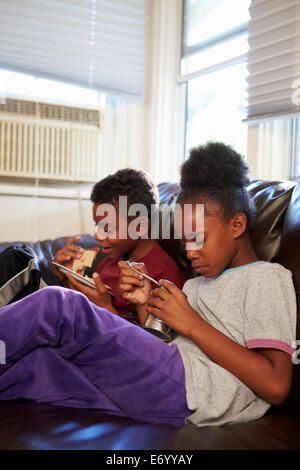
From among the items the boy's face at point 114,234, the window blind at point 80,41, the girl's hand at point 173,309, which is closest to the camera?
the girl's hand at point 173,309

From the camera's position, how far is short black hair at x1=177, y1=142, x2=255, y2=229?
1.29 meters

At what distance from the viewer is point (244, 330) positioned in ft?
3.70

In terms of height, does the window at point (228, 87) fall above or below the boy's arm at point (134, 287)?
above

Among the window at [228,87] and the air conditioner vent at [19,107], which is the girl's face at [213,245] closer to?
the window at [228,87]

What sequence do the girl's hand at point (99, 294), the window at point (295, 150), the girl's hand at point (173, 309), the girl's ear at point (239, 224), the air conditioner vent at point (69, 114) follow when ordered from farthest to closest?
1. the air conditioner vent at point (69, 114)
2. the window at point (295, 150)
3. the girl's hand at point (99, 294)
4. the girl's ear at point (239, 224)
5. the girl's hand at point (173, 309)

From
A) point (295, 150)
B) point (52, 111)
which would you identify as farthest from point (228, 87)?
point (52, 111)

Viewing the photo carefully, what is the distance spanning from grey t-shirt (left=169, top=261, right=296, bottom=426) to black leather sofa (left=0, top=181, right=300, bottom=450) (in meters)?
0.04

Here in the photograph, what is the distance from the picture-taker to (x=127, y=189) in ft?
5.71

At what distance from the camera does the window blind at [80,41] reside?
271cm

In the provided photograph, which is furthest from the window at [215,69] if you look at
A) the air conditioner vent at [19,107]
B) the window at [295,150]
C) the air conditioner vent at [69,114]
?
the air conditioner vent at [19,107]

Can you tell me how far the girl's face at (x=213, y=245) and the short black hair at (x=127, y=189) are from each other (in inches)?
19.9
